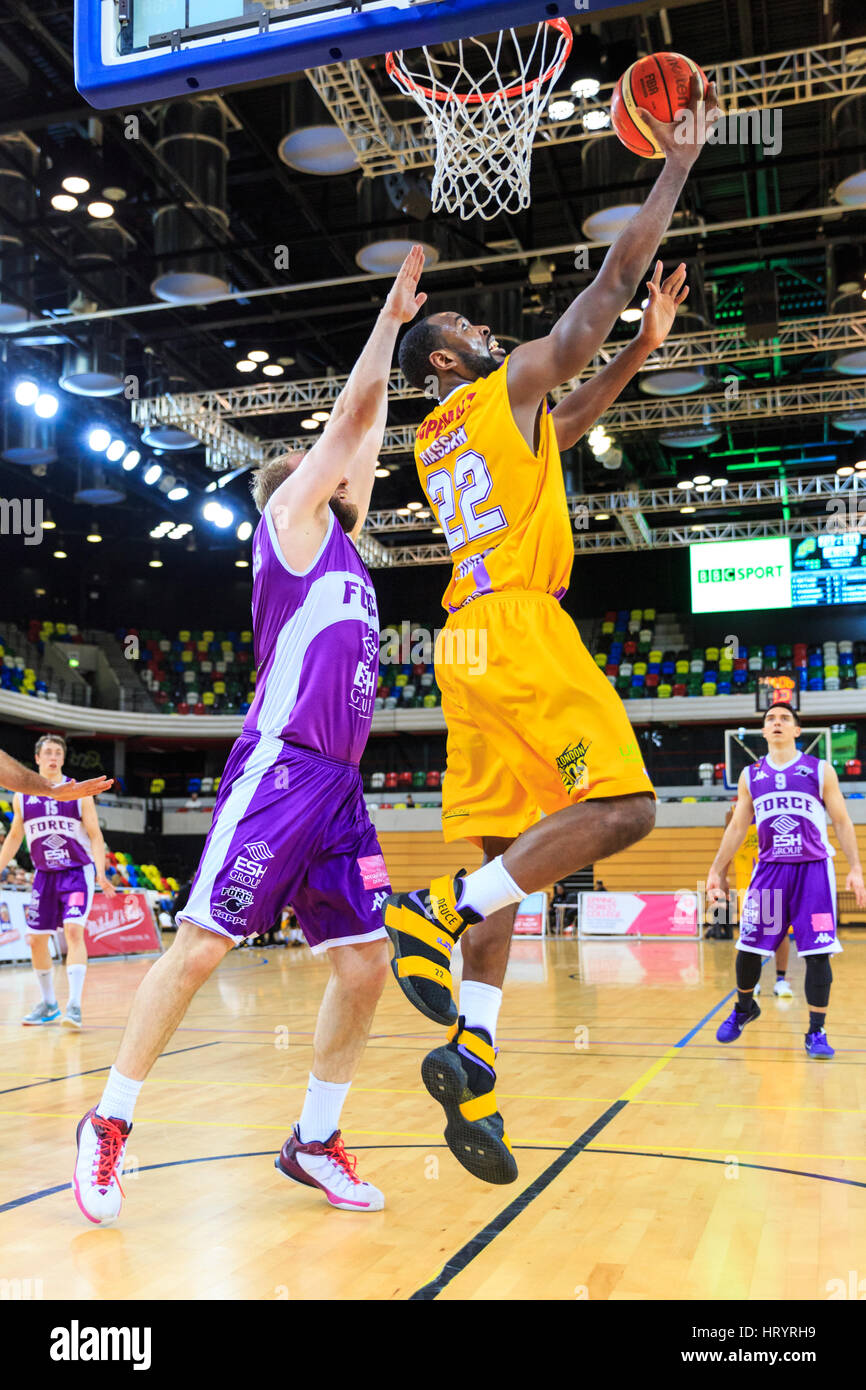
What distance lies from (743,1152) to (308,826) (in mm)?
2059

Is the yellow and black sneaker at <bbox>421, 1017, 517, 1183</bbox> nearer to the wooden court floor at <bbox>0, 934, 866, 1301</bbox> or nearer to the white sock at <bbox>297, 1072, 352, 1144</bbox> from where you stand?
the wooden court floor at <bbox>0, 934, 866, 1301</bbox>

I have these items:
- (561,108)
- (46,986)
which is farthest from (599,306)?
(561,108)

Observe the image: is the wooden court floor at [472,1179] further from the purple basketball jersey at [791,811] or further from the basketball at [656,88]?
the basketball at [656,88]

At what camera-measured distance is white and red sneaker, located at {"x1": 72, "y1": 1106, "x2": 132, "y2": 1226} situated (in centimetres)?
303

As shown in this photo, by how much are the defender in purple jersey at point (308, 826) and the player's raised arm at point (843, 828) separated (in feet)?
12.0

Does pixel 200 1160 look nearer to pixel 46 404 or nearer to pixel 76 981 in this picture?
pixel 76 981

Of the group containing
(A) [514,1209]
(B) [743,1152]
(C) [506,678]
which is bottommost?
(B) [743,1152]

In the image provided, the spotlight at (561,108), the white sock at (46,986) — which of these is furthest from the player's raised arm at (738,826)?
the spotlight at (561,108)

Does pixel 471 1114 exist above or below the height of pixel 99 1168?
above

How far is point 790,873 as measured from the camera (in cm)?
684

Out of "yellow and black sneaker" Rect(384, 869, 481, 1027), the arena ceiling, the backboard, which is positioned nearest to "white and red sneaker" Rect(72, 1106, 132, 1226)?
"yellow and black sneaker" Rect(384, 869, 481, 1027)

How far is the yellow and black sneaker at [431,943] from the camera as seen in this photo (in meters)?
2.92

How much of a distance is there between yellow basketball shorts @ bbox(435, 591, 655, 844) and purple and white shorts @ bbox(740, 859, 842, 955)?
3.90 m
